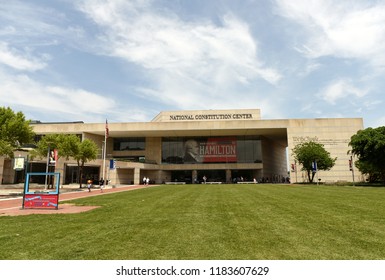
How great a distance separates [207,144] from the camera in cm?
7175

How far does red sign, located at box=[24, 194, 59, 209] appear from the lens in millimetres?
14984

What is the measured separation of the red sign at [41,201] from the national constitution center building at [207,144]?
42.6m

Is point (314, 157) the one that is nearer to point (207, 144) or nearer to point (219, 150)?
point (219, 150)

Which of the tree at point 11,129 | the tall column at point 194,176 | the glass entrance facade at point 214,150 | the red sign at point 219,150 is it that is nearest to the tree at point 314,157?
the glass entrance facade at point 214,150

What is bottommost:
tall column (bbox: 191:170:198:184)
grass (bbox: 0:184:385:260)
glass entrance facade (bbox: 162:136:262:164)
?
grass (bbox: 0:184:385:260)

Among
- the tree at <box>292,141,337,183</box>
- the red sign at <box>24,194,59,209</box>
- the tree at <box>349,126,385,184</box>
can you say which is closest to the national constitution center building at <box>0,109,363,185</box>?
the tree at <box>292,141,337,183</box>

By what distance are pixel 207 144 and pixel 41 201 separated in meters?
57.8

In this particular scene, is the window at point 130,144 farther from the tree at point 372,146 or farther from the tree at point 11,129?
the tree at point 372,146

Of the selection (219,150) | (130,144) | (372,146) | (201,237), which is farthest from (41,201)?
(130,144)

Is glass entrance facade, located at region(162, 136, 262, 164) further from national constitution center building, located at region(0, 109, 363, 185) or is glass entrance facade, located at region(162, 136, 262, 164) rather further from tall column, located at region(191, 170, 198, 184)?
tall column, located at region(191, 170, 198, 184)

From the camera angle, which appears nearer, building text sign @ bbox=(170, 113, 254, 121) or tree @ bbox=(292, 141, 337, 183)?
tree @ bbox=(292, 141, 337, 183)

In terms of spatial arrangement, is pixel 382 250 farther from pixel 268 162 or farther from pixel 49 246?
pixel 268 162
